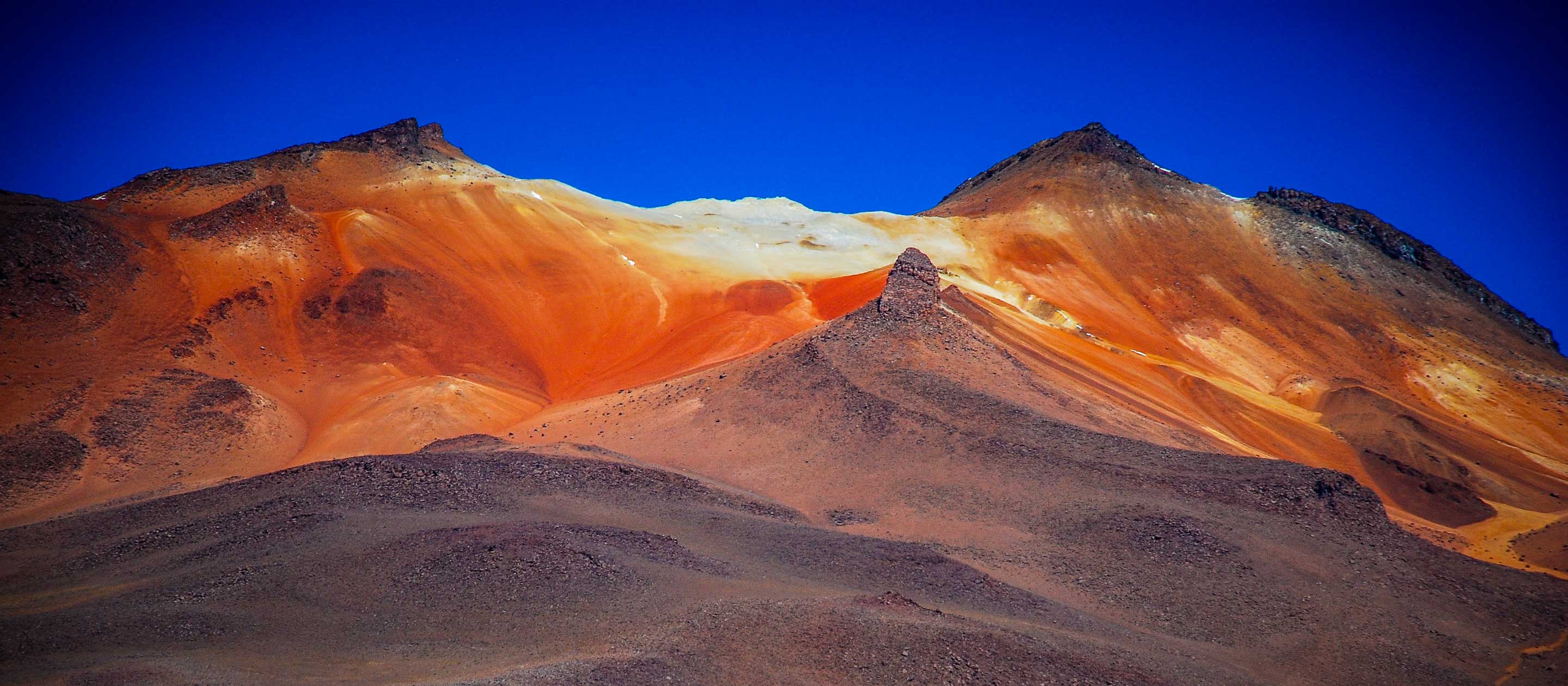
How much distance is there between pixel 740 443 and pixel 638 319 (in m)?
17.6

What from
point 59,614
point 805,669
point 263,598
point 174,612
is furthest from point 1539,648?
point 59,614

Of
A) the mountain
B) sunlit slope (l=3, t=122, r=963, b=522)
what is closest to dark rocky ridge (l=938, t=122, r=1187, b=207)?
the mountain

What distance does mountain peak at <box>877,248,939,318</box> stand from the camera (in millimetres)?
34938

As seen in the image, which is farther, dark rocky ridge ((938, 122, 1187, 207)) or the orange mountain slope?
dark rocky ridge ((938, 122, 1187, 207))

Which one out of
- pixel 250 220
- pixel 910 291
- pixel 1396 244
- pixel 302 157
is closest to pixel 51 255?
pixel 250 220

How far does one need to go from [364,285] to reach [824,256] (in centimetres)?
2566

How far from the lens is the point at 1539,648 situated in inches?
786

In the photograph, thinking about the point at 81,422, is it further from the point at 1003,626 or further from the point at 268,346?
the point at 1003,626

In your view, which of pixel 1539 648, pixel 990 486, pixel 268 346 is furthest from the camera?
pixel 268 346

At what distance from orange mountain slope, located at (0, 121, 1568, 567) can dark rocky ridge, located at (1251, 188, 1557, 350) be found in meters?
0.20

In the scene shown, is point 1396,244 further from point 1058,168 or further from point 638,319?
point 638,319

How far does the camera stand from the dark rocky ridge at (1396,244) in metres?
61.6

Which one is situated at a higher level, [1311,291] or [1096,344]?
[1311,291]

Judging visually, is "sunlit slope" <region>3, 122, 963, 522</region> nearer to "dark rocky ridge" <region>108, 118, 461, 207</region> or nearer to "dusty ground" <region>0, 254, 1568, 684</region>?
"dark rocky ridge" <region>108, 118, 461, 207</region>
